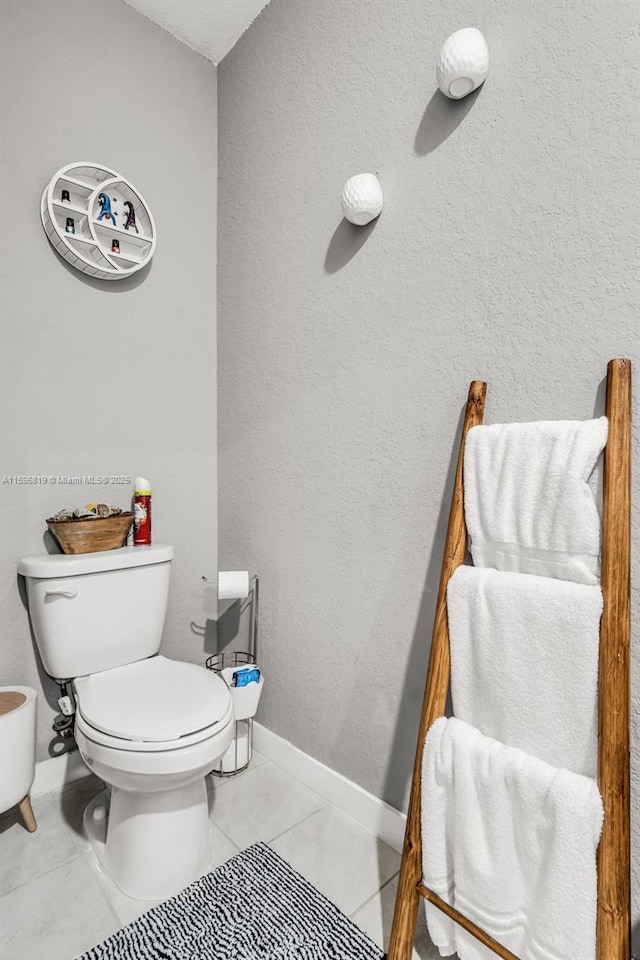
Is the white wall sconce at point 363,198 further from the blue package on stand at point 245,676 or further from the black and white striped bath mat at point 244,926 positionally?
the black and white striped bath mat at point 244,926

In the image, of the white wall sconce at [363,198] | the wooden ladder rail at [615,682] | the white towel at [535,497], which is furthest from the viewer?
the white wall sconce at [363,198]

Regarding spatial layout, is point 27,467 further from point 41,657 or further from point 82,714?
point 82,714

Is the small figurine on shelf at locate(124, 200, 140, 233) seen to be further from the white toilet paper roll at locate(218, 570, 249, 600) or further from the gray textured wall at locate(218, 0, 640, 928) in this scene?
the white toilet paper roll at locate(218, 570, 249, 600)

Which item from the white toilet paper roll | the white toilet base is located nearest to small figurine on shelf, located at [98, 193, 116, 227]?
the white toilet paper roll

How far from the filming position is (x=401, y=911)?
3.30ft

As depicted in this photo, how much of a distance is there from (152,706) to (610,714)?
37.5 inches

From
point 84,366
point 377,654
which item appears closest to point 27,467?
point 84,366

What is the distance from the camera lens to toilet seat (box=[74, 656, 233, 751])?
112cm

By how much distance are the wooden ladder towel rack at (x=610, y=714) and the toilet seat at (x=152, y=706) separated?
1.59 feet

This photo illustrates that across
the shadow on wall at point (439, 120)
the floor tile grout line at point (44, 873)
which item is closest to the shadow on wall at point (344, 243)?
the shadow on wall at point (439, 120)

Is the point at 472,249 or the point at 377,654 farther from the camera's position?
the point at 377,654

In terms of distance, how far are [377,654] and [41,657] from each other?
931 millimetres

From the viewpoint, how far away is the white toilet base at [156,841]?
3.93 feet

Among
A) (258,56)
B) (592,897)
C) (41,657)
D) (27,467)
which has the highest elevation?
(258,56)
